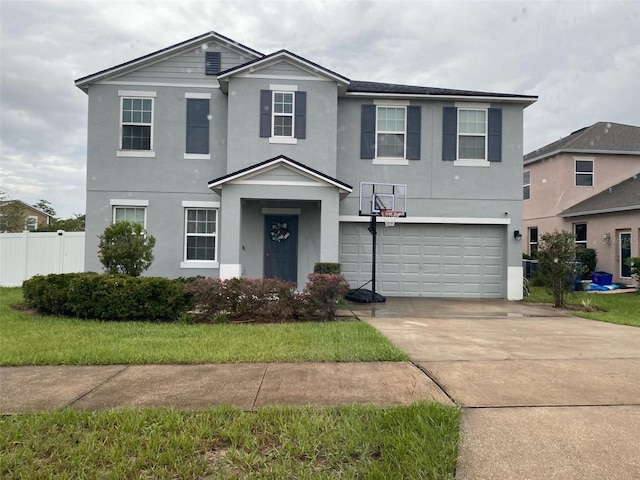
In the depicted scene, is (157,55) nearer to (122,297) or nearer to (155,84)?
(155,84)

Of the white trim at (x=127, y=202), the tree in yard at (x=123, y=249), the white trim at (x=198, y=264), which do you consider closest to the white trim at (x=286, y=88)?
the white trim at (x=127, y=202)

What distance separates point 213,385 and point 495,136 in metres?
12.7

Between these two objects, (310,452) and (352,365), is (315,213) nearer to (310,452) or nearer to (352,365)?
Result: (352,365)

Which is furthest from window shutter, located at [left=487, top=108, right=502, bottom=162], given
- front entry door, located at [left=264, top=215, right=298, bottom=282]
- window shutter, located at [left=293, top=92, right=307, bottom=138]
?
front entry door, located at [left=264, top=215, right=298, bottom=282]

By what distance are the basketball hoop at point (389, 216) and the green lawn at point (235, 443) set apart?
937 centimetres

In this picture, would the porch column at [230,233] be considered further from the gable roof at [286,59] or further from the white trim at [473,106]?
the white trim at [473,106]

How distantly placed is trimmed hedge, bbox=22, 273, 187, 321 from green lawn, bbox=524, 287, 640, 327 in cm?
952

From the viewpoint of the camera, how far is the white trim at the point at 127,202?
14.2 m

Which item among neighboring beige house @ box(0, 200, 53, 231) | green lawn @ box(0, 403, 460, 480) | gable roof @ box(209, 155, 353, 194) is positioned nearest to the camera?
green lawn @ box(0, 403, 460, 480)

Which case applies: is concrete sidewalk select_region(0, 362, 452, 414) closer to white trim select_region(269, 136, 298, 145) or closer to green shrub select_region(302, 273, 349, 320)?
green shrub select_region(302, 273, 349, 320)

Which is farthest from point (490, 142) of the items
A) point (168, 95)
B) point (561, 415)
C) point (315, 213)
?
point (561, 415)

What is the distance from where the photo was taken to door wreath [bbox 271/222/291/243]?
47.8 ft

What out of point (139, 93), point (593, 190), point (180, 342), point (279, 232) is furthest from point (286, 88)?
point (593, 190)

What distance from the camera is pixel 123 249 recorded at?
10.4m
